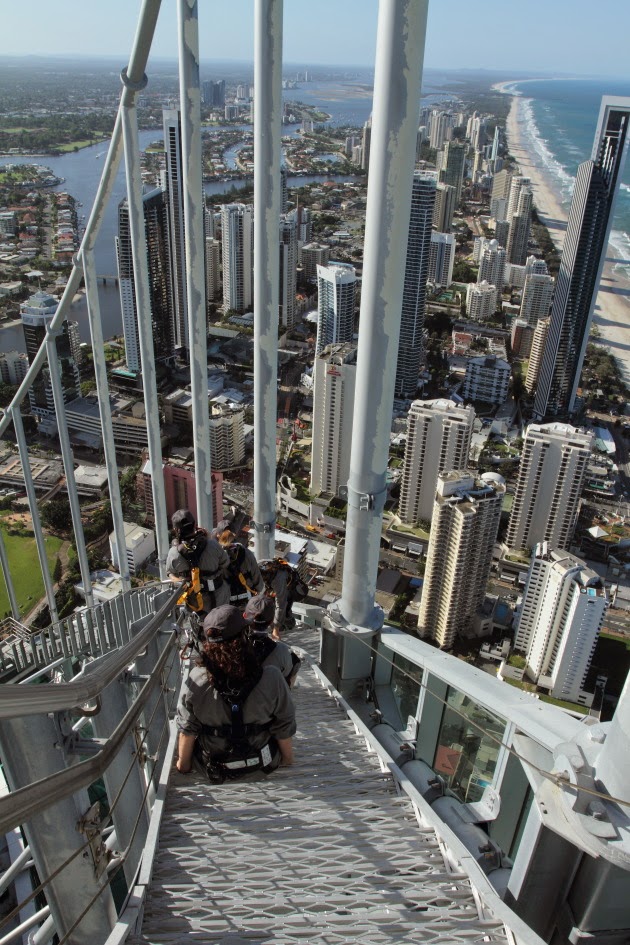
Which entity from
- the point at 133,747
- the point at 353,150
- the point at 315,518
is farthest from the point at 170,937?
the point at 353,150

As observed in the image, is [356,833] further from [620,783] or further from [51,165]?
[51,165]

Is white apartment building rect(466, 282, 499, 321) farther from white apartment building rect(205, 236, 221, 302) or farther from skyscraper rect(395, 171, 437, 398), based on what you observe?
white apartment building rect(205, 236, 221, 302)

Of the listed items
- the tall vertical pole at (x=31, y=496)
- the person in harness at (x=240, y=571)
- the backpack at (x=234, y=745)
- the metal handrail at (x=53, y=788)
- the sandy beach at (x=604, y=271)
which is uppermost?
the metal handrail at (x=53, y=788)

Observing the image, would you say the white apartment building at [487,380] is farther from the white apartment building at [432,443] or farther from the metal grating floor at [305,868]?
the metal grating floor at [305,868]

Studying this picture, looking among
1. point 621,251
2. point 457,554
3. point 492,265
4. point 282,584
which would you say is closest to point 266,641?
point 282,584

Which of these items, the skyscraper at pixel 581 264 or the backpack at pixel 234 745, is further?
the skyscraper at pixel 581 264

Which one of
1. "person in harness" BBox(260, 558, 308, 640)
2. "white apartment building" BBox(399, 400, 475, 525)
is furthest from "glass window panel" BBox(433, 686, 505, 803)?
"white apartment building" BBox(399, 400, 475, 525)

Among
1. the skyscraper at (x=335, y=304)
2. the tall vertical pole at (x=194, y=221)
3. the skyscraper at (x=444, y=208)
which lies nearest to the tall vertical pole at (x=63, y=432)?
the tall vertical pole at (x=194, y=221)
